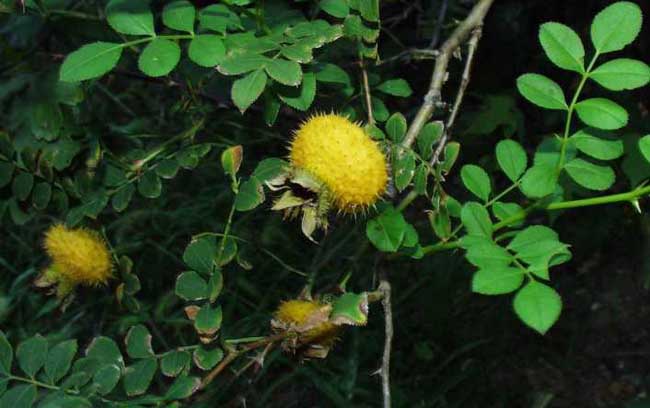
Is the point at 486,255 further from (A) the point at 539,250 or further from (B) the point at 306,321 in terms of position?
(B) the point at 306,321

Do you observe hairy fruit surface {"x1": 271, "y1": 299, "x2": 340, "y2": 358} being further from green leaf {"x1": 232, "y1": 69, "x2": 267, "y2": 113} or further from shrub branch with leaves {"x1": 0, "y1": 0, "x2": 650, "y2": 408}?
green leaf {"x1": 232, "y1": 69, "x2": 267, "y2": 113}

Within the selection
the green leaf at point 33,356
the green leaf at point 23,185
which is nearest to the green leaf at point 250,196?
the green leaf at point 33,356

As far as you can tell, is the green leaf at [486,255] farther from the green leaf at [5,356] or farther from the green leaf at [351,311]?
the green leaf at [5,356]

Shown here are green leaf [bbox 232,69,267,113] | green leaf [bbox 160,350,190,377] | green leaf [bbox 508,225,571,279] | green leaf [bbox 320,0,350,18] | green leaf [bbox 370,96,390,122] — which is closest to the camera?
green leaf [bbox 508,225,571,279]

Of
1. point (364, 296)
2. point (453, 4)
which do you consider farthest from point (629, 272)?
point (364, 296)

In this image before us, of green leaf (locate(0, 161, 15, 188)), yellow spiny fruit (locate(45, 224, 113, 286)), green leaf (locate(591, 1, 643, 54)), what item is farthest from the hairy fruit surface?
green leaf (locate(0, 161, 15, 188))
